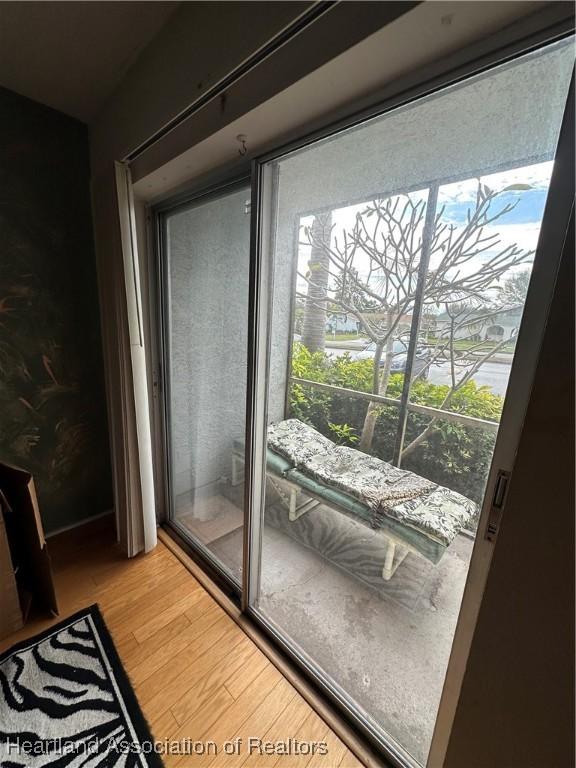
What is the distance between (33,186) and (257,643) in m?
2.49

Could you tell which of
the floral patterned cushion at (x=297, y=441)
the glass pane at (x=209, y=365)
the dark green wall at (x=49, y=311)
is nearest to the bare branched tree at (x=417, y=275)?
the floral patterned cushion at (x=297, y=441)

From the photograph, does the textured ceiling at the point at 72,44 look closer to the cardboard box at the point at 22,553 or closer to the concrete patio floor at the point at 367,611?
the cardboard box at the point at 22,553

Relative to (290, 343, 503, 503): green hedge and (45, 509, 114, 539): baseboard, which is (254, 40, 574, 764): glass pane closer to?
(290, 343, 503, 503): green hedge

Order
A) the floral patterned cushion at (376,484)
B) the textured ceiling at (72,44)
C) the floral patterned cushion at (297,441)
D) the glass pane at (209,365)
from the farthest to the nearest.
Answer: the glass pane at (209,365)
the floral patterned cushion at (297,441)
the textured ceiling at (72,44)
the floral patterned cushion at (376,484)

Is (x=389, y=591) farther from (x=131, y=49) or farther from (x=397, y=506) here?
(x=131, y=49)

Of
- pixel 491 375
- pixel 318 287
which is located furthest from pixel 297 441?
pixel 491 375

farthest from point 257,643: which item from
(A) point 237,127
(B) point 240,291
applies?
(A) point 237,127

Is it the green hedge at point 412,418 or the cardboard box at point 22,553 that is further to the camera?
the cardboard box at point 22,553

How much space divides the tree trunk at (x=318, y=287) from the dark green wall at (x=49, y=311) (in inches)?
57.9

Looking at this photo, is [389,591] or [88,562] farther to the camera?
[88,562]

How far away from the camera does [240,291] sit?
1420 mm

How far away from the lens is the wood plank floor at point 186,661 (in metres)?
1.08

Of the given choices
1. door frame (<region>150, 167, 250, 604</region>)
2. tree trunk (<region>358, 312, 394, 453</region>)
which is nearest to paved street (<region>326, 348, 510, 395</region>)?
tree trunk (<region>358, 312, 394, 453</region>)

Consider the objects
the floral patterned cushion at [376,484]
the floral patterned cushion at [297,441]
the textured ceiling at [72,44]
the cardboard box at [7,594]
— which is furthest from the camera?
the cardboard box at [7,594]
